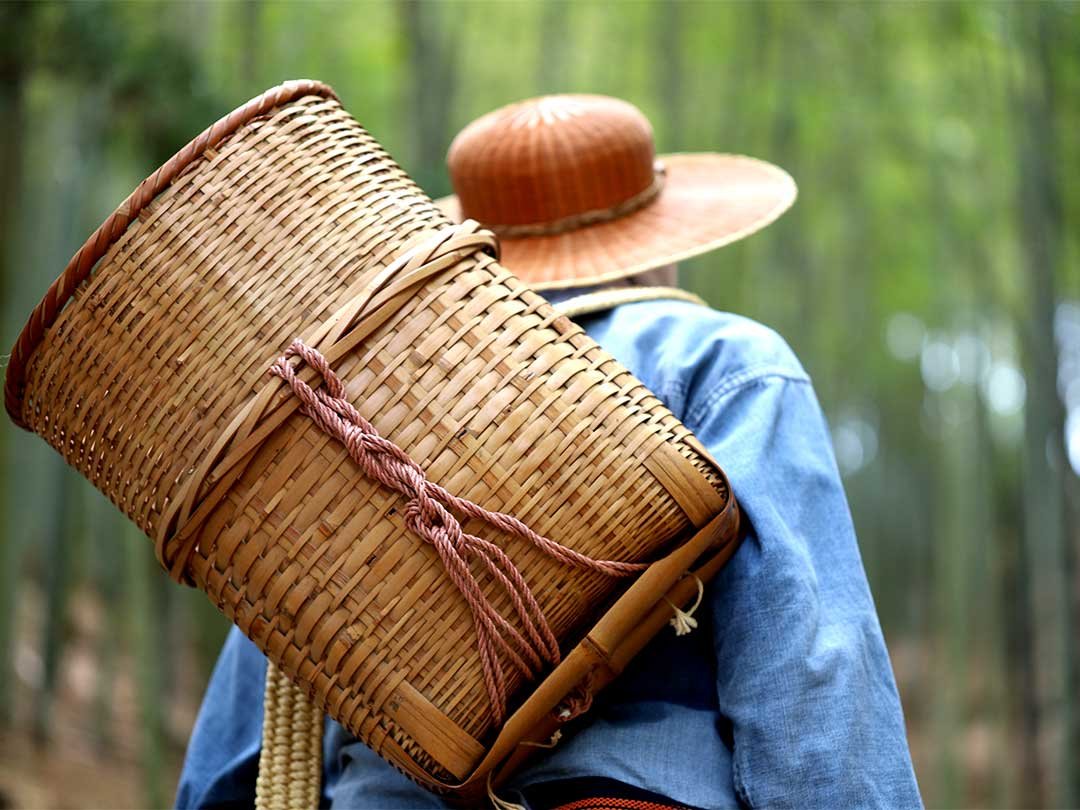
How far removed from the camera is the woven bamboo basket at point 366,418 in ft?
3.71

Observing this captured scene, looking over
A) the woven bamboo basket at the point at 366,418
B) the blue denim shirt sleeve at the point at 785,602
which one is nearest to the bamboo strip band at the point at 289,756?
the woven bamboo basket at the point at 366,418

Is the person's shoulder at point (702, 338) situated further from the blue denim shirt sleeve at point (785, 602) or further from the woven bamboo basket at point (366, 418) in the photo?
the woven bamboo basket at point (366, 418)

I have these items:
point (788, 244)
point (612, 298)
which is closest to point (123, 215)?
point (612, 298)

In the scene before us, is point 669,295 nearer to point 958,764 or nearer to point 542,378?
point 542,378

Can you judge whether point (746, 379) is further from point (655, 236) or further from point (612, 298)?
point (655, 236)

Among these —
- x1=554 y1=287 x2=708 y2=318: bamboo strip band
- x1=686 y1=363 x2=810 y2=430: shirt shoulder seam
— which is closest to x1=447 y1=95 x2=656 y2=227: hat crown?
x1=554 y1=287 x2=708 y2=318: bamboo strip band

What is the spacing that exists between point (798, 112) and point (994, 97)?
2.54 meters

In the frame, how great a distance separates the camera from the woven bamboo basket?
3.71 feet

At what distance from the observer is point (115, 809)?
6297mm

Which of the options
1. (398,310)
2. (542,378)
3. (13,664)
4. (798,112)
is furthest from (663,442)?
(798,112)

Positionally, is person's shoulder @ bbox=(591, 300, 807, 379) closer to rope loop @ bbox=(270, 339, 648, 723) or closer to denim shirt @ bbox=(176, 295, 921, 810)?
denim shirt @ bbox=(176, 295, 921, 810)

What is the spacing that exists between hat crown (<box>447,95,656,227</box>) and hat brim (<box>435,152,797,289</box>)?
0.04 m

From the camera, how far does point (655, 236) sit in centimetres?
174

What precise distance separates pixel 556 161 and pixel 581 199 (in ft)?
0.24
